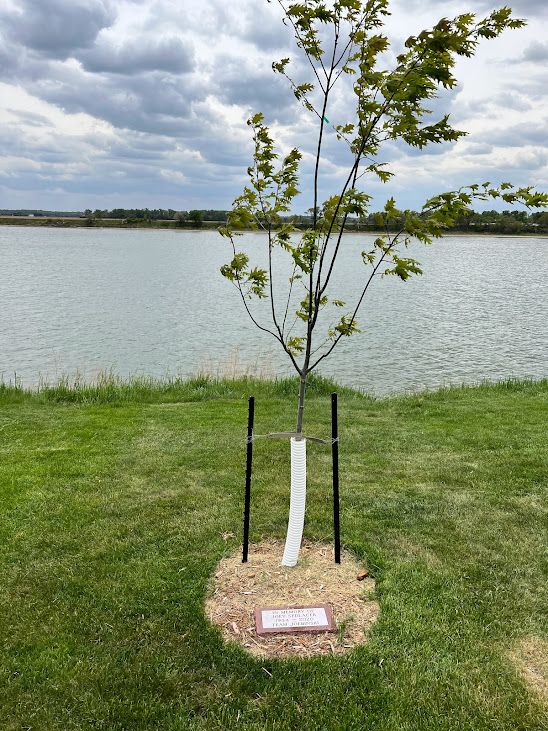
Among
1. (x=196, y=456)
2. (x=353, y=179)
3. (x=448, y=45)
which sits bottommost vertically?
(x=196, y=456)

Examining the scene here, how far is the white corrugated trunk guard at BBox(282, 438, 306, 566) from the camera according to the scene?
4.29m

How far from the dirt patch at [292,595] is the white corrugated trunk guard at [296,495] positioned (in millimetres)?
247

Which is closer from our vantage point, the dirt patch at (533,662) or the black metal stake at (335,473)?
the dirt patch at (533,662)

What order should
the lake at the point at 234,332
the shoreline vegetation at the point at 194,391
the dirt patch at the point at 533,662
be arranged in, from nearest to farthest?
1. the dirt patch at the point at 533,662
2. the shoreline vegetation at the point at 194,391
3. the lake at the point at 234,332

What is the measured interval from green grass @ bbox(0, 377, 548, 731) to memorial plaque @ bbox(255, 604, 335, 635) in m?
0.28

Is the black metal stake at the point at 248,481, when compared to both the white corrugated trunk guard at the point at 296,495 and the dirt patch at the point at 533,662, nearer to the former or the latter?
the white corrugated trunk guard at the point at 296,495

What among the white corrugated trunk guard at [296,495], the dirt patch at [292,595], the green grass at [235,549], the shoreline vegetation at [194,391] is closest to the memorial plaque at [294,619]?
the dirt patch at [292,595]

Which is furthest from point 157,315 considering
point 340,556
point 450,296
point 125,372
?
point 340,556

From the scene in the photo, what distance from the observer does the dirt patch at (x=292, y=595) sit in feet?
12.5

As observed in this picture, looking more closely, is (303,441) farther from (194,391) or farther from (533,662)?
(194,391)

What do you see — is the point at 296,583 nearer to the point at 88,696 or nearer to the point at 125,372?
the point at 88,696

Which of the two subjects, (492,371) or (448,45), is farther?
(492,371)

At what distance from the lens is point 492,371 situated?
15.1 m

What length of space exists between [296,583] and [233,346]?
14049 mm
